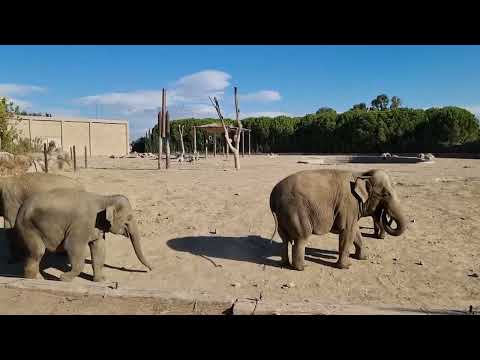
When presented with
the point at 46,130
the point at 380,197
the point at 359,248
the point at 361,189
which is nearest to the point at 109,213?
the point at 361,189

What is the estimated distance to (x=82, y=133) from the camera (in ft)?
122

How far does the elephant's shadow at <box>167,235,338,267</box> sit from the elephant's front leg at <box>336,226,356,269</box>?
0.85ft

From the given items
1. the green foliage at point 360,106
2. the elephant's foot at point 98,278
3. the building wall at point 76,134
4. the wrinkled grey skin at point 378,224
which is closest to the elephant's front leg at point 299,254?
the wrinkled grey skin at point 378,224

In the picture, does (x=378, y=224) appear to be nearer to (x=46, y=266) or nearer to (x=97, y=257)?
(x=97, y=257)

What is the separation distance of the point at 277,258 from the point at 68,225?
326 cm

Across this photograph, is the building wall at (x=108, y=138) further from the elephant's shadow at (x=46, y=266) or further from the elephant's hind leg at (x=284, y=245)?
the elephant's hind leg at (x=284, y=245)

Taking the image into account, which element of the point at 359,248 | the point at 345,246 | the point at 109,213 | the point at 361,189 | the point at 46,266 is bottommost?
the point at 46,266

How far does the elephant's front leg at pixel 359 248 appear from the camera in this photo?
20.9 ft

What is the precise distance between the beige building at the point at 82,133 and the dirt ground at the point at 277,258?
93.7 ft

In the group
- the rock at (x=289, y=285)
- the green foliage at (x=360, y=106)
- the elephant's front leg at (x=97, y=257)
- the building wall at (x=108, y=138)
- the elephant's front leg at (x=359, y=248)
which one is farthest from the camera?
the green foliage at (x=360, y=106)

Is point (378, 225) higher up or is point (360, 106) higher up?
point (360, 106)
